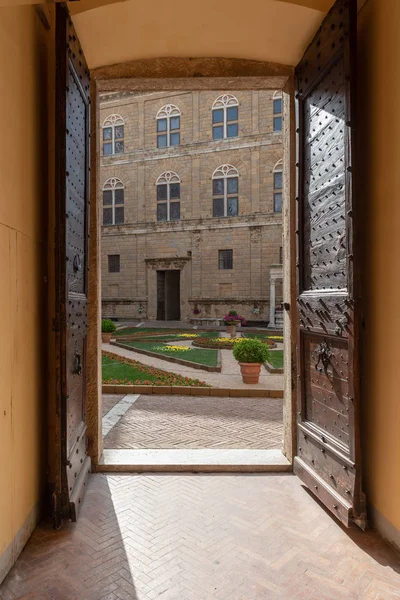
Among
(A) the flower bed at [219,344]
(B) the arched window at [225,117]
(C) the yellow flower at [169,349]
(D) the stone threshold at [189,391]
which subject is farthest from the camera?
(B) the arched window at [225,117]

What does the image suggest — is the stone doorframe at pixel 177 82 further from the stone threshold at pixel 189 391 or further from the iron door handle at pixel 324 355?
the stone threshold at pixel 189 391

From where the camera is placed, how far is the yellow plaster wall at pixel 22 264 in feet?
8.38

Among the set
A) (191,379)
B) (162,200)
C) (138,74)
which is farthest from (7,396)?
(162,200)

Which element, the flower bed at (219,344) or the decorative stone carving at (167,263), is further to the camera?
the decorative stone carving at (167,263)

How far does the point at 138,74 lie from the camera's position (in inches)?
159

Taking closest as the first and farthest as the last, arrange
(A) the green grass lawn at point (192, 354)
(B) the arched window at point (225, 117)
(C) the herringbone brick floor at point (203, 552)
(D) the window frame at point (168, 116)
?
(C) the herringbone brick floor at point (203, 552) → (A) the green grass lawn at point (192, 354) → (B) the arched window at point (225, 117) → (D) the window frame at point (168, 116)

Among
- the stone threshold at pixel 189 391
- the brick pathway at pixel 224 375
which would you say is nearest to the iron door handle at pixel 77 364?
the stone threshold at pixel 189 391

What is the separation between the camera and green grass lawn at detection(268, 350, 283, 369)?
407 inches

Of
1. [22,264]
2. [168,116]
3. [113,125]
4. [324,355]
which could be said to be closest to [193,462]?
[324,355]

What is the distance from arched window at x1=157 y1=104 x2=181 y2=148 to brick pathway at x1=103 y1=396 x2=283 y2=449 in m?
21.1

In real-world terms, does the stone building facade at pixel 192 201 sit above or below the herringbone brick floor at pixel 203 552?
above

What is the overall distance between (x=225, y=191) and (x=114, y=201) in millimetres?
7736

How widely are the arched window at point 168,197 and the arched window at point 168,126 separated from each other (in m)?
1.95

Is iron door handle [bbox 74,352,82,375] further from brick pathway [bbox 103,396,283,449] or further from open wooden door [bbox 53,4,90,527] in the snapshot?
brick pathway [bbox 103,396,283,449]
